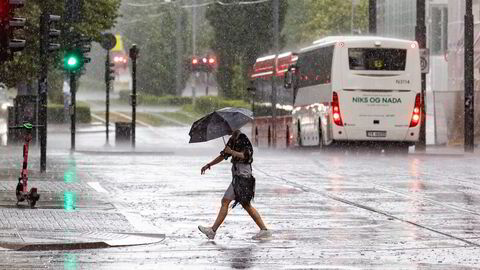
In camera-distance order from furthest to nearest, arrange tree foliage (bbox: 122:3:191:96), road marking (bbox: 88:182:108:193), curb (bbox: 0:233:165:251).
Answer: tree foliage (bbox: 122:3:191:96) → road marking (bbox: 88:182:108:193) → curb (bbox: 0:233:165:251)

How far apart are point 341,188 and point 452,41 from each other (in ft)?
148

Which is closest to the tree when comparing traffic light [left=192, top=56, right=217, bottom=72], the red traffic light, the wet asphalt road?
traffic light [left=192, top=56, right=217, bottom=72]

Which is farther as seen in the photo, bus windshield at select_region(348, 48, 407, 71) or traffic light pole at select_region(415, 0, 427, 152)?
traffic light pole at select_region(415, 0, 427, 152)

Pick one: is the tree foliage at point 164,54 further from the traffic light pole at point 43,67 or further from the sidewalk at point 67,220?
the sidewalk at point 67,220

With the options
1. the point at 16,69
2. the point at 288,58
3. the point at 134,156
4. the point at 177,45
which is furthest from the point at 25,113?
the point at 177,45

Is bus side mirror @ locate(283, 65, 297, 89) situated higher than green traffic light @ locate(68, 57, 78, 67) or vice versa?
green traffic light @ locate(68, 57, 78, 67)

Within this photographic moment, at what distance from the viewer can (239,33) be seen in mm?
91938

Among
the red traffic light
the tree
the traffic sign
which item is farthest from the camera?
the tree

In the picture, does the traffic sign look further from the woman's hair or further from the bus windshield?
the woman's hair

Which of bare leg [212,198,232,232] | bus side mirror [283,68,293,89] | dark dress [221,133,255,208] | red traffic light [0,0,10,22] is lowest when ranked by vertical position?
bare leg [212,198,232,232]

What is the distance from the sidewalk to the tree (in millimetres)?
61200

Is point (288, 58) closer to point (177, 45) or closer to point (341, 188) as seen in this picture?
point (341, 188)

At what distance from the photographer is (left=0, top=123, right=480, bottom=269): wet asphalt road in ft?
49.7

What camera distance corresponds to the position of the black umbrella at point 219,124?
17.9 meters
